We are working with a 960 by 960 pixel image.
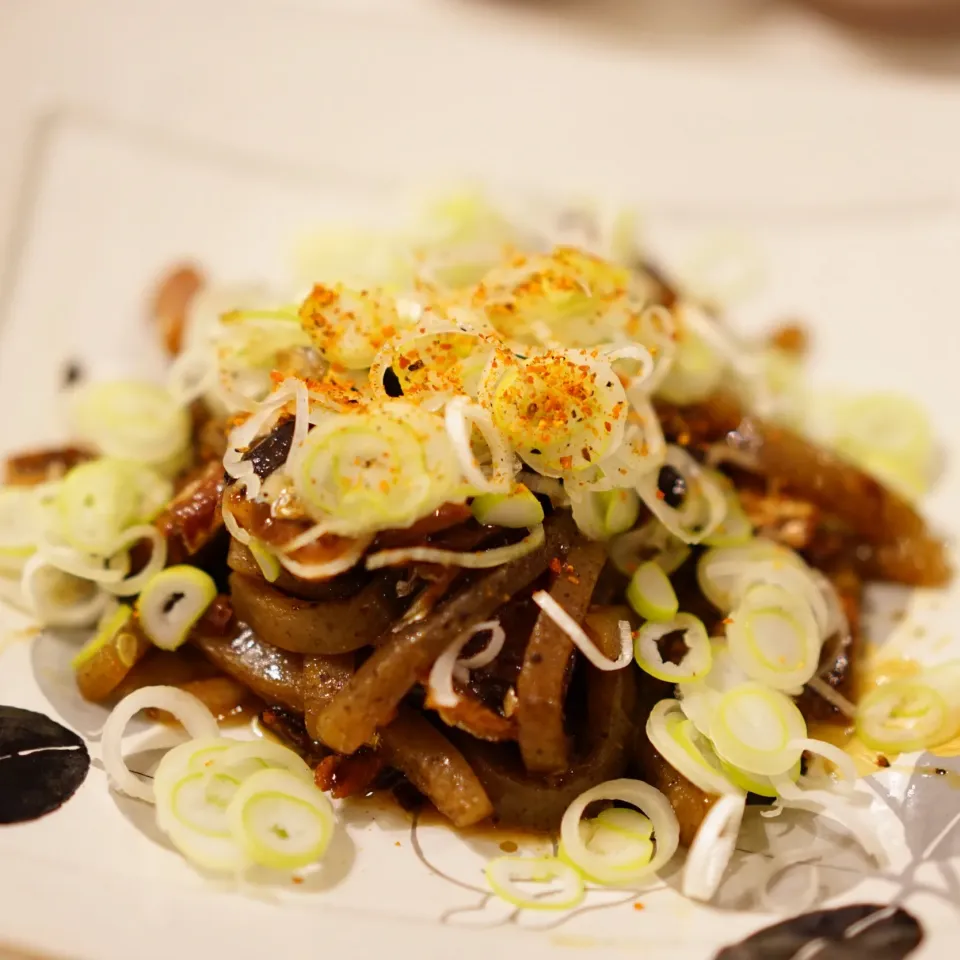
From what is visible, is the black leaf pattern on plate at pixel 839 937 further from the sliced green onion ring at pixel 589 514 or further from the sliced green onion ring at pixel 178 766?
the sliced green onion ring at pixel 178 766

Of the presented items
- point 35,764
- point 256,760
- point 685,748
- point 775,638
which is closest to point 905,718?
point 775,638

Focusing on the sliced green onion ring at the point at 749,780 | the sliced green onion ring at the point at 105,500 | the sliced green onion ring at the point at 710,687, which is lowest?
the sliced green onion ring at the point at 105,500

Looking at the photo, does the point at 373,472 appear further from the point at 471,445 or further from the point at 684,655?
the point at 684,655

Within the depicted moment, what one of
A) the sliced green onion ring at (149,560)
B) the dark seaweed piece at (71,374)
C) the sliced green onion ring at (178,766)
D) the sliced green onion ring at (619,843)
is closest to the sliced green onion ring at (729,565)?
the sliced green onion ring at (619,843)

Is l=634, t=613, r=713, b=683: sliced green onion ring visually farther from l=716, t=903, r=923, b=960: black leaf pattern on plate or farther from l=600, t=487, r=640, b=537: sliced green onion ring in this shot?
l=716, t=903, r=923, b=960: black leaf pattern on plate

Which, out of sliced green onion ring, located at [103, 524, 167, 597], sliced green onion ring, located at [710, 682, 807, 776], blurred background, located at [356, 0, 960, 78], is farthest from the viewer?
blurred background, located at [356, 0, 960, 78]

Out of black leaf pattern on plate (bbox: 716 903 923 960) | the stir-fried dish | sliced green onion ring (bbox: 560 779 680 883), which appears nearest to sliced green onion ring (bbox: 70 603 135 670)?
the stir-fried dish

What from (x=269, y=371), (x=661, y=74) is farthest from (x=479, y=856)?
(x=661, y=74)
